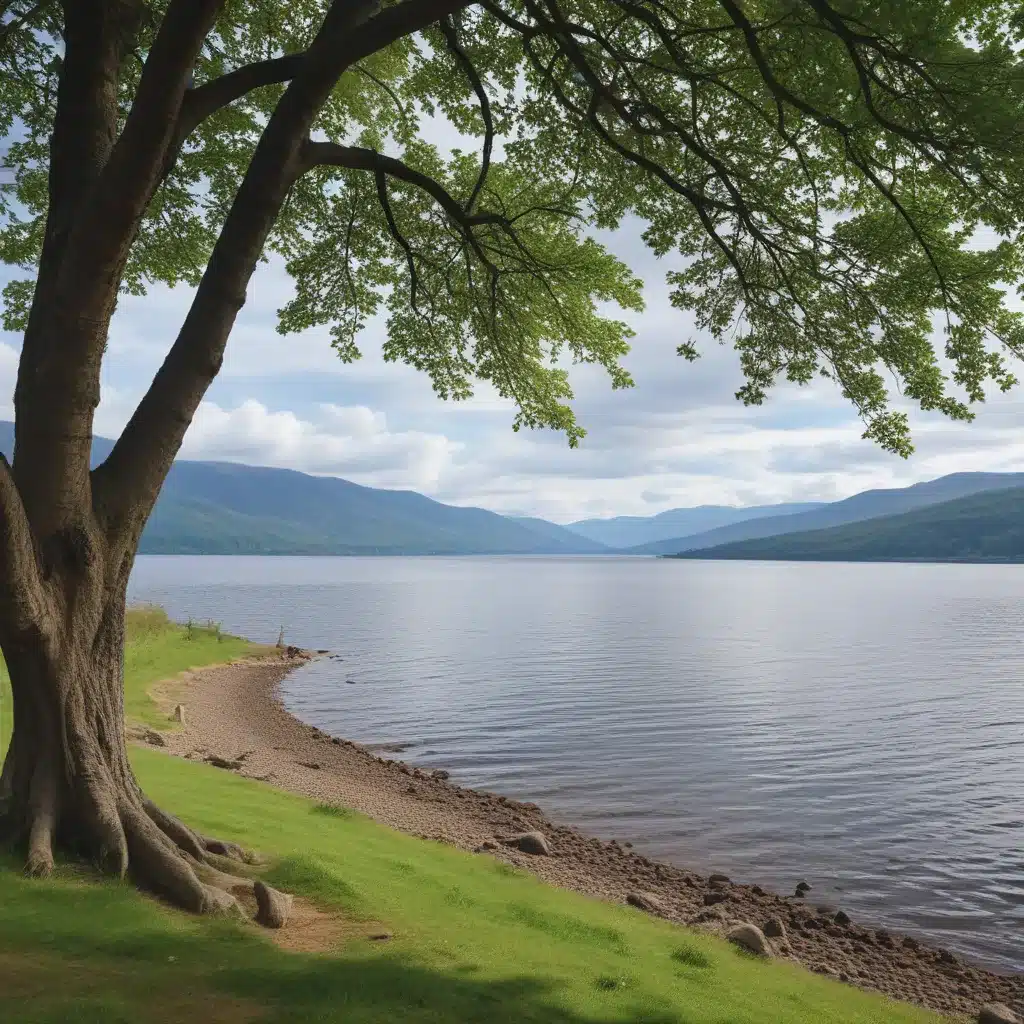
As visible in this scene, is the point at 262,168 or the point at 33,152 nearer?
the point at 262,168

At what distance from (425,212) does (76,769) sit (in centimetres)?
1073

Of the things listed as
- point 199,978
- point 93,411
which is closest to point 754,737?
point 199,978

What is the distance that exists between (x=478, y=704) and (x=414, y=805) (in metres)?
18.1

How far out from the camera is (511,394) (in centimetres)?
1648

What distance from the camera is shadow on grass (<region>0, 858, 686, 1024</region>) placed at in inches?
264

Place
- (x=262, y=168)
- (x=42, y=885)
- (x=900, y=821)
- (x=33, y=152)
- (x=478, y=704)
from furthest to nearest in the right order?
(x=478, y=704) → (x=900, y=821) → (x=33, y=152) → (x=262, y=168) → (x=42, y=885)

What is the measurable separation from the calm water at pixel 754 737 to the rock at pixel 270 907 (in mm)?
11822

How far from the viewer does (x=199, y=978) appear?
7293 millimetres

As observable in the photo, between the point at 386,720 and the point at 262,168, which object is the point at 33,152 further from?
the point at 386,720

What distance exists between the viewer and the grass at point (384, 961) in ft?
22.9

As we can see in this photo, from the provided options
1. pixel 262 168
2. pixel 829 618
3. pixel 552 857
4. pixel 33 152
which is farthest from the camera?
pixel 829 618

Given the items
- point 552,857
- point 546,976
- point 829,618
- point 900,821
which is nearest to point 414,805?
point 552,857

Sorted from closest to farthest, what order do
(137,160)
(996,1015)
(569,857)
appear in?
(137,160) < (996,1015) < (569,857)

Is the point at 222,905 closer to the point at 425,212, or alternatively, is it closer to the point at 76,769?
the point at 76,769
